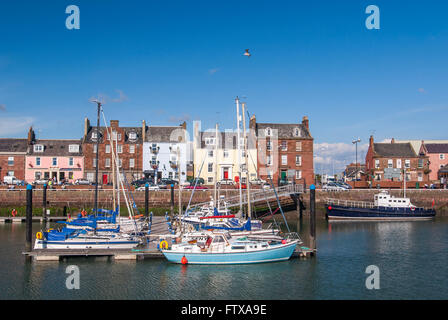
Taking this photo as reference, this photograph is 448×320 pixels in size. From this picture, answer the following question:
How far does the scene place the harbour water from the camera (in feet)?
69.6

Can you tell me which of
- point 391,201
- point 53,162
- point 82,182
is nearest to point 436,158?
point 391,201

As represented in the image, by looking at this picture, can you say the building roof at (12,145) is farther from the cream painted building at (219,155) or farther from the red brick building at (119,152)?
the cream painted building at (219,155)

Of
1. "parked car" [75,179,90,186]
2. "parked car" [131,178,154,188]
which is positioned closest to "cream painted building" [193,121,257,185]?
"parked car" [131,178,154,188]

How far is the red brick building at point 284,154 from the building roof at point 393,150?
56.0 ft

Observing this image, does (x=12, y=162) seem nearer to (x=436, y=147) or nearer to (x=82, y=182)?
(x=82, y=182)

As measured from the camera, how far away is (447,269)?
25859 millimetres

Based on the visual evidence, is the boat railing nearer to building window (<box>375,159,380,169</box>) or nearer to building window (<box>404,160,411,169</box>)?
building window (<box>375,159,380,169</box>)

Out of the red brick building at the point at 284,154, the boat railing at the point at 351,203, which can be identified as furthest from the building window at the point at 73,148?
the boat railing at the point at 351,203

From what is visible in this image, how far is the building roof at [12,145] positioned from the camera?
64.0 metres

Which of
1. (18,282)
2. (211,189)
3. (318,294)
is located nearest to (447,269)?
(318,294)

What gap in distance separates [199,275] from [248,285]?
334 centimetres

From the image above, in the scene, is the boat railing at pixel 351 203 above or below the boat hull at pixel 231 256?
above

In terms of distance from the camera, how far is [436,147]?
76625 mm

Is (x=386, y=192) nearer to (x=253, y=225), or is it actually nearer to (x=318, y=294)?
(x=253, y=225)
